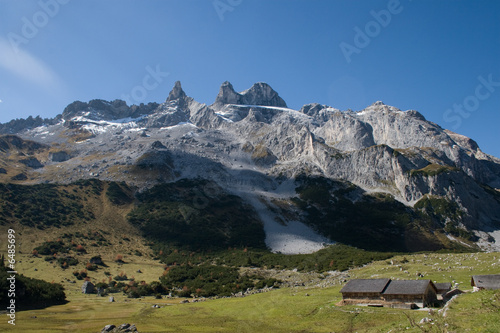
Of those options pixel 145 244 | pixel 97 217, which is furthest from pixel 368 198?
pixel 97 217

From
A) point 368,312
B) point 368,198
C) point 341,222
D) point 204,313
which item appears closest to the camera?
point 368,312

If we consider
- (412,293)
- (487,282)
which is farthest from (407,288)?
Result: (487,282)

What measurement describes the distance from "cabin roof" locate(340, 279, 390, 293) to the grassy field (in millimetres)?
2552

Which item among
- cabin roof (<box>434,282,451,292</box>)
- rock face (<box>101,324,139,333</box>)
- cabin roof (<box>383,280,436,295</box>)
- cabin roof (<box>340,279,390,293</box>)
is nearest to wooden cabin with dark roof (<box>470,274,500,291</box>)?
cabin roof (<box>434,282,451,292</box>)

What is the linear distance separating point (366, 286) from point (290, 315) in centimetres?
1010

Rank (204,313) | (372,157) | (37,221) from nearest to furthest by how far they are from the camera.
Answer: (204,313), (37,221), (372,157)

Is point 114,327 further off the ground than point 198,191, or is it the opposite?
point 198,191

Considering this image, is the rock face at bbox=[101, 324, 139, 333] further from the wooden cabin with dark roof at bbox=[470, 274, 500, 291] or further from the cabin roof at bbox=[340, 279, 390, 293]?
the wooden cabin with dark roof at bbox=[470, 274, 500, 291]

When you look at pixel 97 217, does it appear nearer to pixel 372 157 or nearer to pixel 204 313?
pixel 204 313

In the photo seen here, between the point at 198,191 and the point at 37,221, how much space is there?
75644mm

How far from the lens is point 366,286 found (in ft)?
125

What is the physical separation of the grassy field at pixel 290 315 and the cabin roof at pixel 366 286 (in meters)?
2.55

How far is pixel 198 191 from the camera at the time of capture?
168750 millimetres

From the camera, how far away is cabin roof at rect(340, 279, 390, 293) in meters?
36.9
